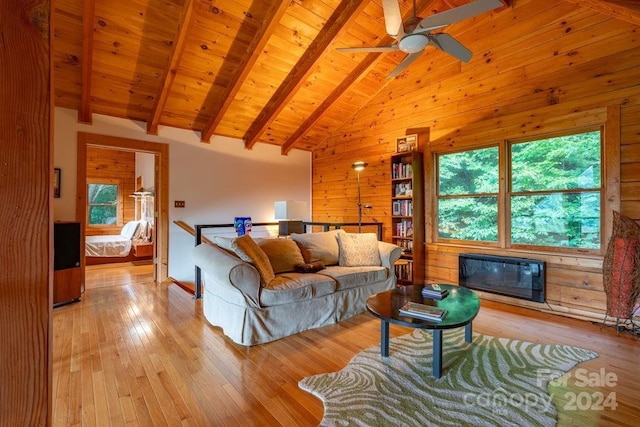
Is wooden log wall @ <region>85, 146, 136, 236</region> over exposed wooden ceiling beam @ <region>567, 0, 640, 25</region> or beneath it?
beneath

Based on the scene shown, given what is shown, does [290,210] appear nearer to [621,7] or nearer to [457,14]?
[457,14]

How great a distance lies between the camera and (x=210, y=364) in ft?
7.14

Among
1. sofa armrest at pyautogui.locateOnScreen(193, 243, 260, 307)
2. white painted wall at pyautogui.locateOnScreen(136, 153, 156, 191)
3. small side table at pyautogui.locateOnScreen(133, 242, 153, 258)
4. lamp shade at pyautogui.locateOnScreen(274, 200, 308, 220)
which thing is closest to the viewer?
sofa armrest at pyautogui.locateOnScreen(193, 243, 260, 307)

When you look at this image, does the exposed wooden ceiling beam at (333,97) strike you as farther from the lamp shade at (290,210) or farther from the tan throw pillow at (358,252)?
the tan throw pillow at (358,252)

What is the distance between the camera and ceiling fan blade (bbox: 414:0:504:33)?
7.04ft

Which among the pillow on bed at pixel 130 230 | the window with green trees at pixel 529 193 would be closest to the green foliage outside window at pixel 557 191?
the window with green trees at pixel 529 193

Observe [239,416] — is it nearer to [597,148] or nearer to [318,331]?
[318,331]

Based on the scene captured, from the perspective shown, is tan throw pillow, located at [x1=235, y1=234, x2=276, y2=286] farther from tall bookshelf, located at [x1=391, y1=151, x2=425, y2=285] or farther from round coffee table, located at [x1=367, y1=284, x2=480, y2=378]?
tall bookshelf, located at [x1=391, y1=151, x2=425, y2=285]

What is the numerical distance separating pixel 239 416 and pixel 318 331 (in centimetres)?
121

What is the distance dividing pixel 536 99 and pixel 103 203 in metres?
9.31

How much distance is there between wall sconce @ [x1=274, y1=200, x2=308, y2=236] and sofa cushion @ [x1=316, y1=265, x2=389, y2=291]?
1.54m

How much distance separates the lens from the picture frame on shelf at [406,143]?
4.47 metres

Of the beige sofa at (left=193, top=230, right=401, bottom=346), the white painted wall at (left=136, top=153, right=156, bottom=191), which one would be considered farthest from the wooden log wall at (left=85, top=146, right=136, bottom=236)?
the beige sofa at (left=193, top=230, right=401, bottom=346)

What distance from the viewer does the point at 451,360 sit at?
7.24 feet
